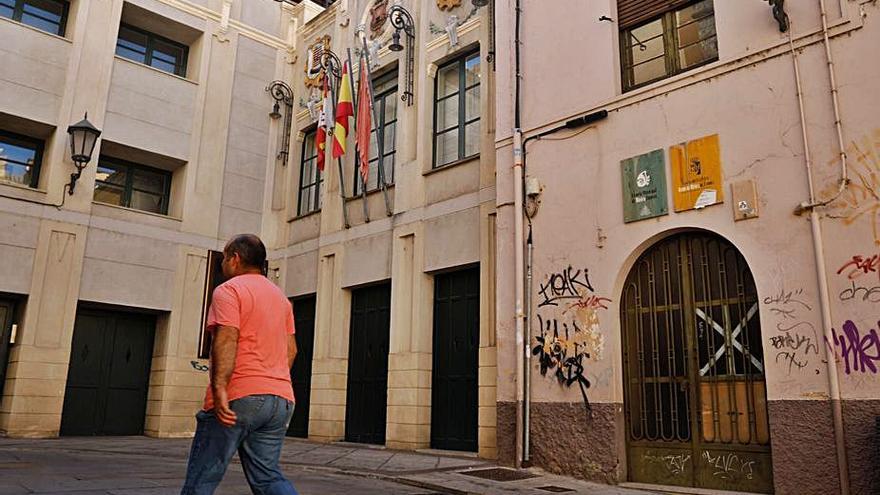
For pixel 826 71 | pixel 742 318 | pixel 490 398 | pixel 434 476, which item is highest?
pixel 826 71

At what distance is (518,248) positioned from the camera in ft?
32.0

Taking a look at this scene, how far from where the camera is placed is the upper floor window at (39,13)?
14070 millimetres

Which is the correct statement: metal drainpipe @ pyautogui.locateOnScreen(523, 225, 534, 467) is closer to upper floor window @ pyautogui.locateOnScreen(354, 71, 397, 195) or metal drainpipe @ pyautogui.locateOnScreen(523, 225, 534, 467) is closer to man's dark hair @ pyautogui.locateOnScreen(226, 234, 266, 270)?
upper floor window @ pyautogui.locateOnScreen(354, 71, 397, 195)

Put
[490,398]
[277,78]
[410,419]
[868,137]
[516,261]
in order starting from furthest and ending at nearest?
[277,78]
[410,419]
[490,398]
[516,261]
[868,137]

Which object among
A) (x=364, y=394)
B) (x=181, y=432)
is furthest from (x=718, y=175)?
(x=181, y=432)

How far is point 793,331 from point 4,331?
13.6m

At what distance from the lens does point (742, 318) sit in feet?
25.1

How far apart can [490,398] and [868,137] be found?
6092 mm

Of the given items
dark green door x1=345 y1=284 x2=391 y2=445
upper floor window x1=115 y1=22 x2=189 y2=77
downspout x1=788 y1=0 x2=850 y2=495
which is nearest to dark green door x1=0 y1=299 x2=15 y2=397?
upper floor window x1=115 y1=22 x2=189 y2=77

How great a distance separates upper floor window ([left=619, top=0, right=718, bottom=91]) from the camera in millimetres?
8586

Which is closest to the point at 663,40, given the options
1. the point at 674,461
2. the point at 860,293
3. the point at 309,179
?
the point at 860,293

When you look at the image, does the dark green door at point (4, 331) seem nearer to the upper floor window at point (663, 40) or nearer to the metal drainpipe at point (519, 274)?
the metal drainpipe at point (519, 274)

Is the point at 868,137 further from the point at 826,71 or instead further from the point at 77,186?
the point at 77,186

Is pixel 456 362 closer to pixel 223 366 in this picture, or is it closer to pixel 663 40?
pixel 663 40
